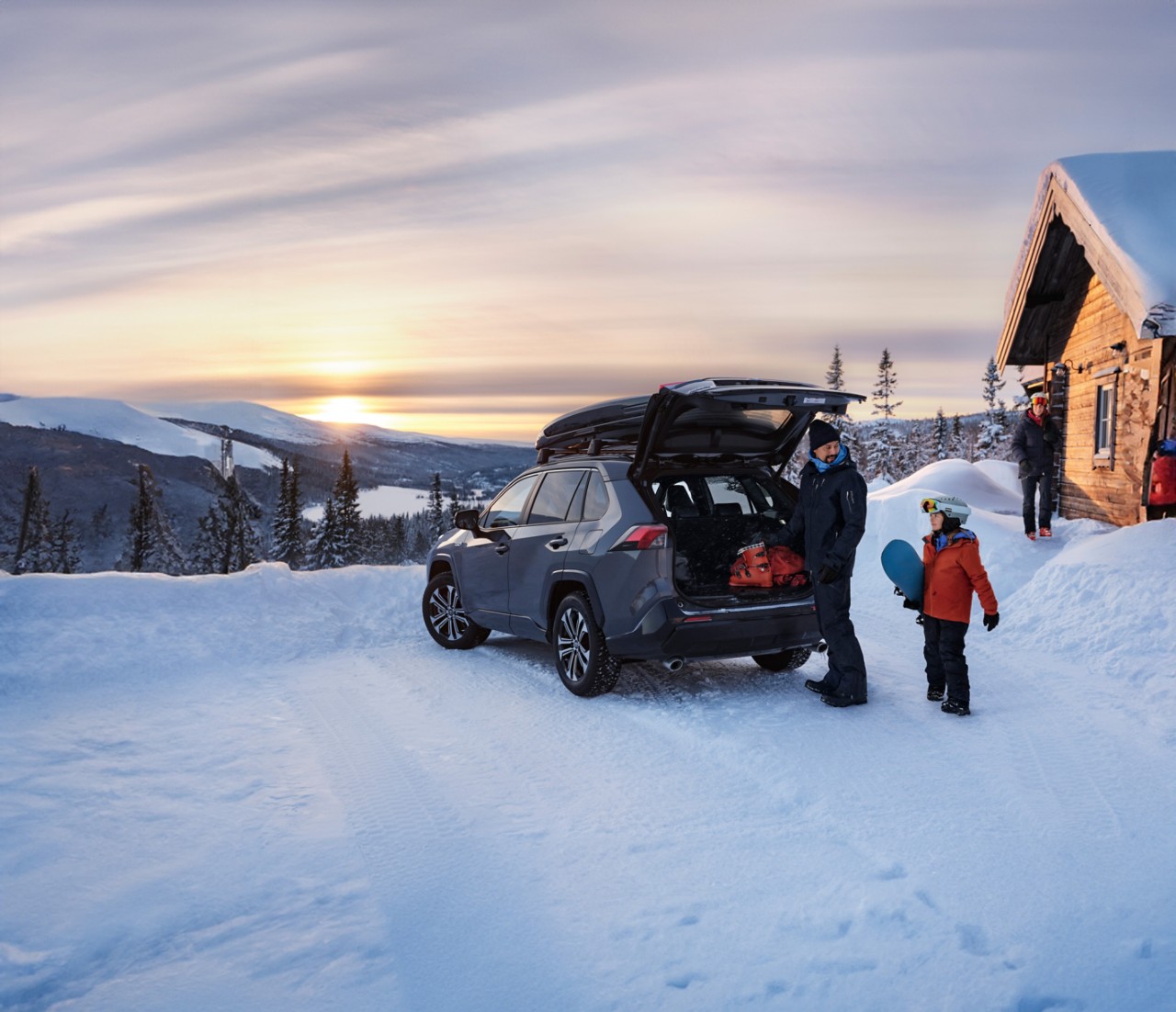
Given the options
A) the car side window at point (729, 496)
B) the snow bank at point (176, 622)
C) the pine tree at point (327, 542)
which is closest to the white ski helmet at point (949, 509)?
the car side window at point (729, 496)

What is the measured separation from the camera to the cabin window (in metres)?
14.9

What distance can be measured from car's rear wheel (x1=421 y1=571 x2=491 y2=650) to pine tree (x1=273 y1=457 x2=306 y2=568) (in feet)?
193

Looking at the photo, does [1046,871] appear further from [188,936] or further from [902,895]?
[188,936]

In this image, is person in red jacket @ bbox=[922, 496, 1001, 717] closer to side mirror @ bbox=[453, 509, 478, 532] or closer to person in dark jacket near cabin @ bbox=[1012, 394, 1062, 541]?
side mirror @ bbox=[453, 509, 478, 532]

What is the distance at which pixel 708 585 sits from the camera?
6984 mm

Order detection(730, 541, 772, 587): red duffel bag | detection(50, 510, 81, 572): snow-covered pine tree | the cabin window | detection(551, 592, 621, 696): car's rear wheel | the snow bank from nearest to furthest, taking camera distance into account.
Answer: detection(551, 592, 621, 696): car's rear wheel
detection(730, 541, 772, 587): red duffel bag
the snow bank
the cabin window
detection(50, 510, 81, 572): snow-covered pine tree

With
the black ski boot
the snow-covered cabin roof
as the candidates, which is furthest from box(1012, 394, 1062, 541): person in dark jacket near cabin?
the black ski boot

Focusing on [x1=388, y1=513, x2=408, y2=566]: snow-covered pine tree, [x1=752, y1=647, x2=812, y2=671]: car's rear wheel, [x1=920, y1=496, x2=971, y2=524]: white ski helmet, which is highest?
[x1=920, y1=496, x2=971, y2=524]: white ski helmet

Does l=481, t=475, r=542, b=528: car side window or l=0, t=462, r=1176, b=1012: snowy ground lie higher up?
l=481, t=475, r=542, b=528: car side window

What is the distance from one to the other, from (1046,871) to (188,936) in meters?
3.45

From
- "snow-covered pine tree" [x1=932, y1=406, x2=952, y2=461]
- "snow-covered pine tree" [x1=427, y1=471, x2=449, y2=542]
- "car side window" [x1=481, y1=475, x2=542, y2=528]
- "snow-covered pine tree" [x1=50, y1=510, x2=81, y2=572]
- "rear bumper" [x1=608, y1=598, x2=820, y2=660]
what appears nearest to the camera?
"rear bumper" [x1=608, y1=598, x2=820, y2=660]

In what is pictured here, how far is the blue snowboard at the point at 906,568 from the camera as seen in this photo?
6.47 meters

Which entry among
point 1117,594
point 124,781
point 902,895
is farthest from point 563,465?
point 1117,594

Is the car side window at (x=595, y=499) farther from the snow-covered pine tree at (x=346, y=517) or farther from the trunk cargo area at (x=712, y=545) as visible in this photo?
the snow-covered pine tree at (x=346, y=517)
